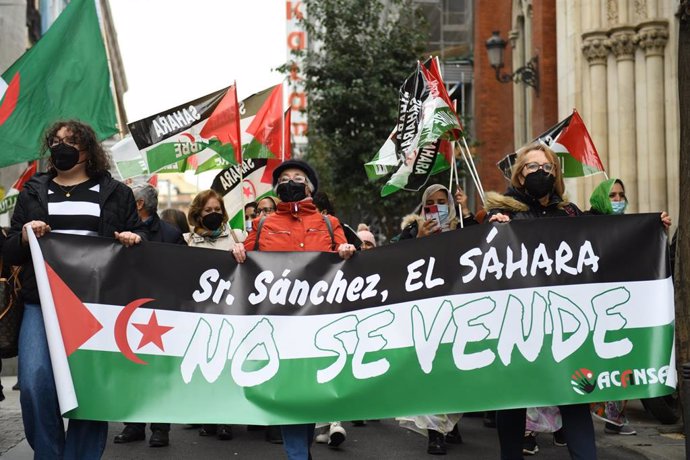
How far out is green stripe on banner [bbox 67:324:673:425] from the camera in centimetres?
605

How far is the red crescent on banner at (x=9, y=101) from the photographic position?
26.2 ft

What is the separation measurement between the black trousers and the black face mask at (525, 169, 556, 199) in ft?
4.02

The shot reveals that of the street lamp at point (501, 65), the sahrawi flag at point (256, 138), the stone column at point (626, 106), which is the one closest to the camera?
the sahrawi flag at point (256, 138)

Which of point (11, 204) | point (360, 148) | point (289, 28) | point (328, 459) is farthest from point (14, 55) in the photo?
point (289, 28)

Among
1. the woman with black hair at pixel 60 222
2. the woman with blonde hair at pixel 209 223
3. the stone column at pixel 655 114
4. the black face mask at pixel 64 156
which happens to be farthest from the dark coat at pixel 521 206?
the stone column at pixel 655 114

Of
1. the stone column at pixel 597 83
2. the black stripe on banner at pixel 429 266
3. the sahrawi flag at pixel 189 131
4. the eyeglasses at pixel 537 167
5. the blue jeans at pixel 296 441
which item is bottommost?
the blue jeans at pixel 296 441

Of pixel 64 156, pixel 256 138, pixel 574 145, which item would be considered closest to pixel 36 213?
pixel 64 156

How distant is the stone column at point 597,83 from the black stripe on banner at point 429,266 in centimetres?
1175

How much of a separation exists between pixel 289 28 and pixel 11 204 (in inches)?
2980

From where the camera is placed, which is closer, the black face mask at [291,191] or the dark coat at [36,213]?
the dark coat at [36,213]

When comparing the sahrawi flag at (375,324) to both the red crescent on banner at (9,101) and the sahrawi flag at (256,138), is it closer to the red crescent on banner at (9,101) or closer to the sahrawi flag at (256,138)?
the red crescent on banner at (9,101)

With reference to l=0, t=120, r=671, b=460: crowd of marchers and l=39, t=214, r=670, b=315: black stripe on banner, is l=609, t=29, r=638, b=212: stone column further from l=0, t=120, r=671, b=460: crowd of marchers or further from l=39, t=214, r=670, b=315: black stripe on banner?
l=39, t=214, r=670, b=315: black stripe on banner

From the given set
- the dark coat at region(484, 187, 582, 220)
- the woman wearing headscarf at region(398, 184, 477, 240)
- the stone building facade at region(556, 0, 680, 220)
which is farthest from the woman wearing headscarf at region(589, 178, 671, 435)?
the stone building facade at region(556, 0, 680, 220)

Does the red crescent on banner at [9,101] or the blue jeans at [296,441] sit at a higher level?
the red crescent on banner at [9,101]
